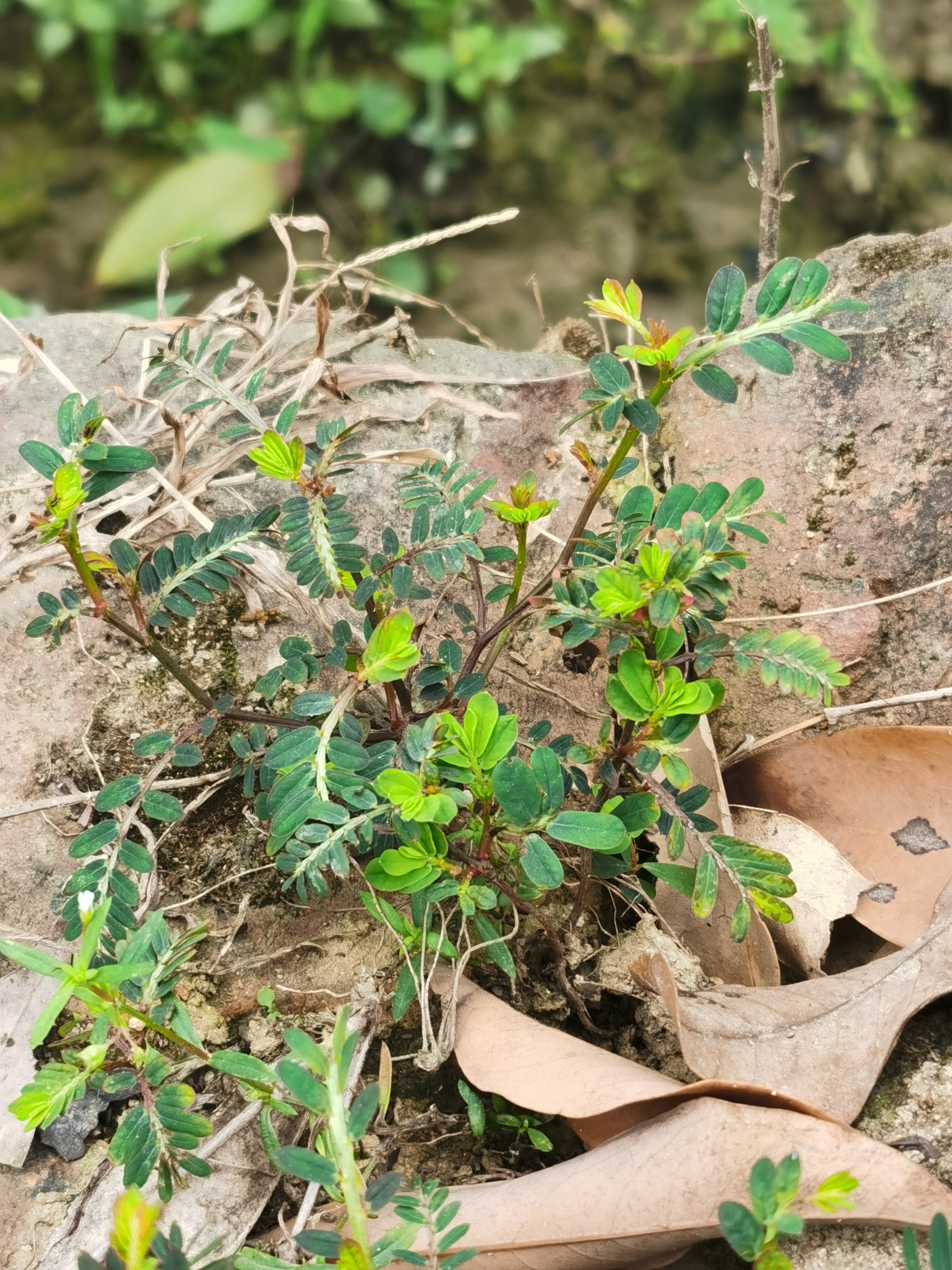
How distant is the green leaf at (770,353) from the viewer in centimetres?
142

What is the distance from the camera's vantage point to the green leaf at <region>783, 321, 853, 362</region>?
4.61 ft

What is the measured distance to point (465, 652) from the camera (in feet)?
6.14

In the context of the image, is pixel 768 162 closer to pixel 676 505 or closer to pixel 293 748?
pixel 676 505

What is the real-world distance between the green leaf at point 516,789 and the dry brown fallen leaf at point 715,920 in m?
0.30

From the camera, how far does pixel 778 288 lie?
143 cm

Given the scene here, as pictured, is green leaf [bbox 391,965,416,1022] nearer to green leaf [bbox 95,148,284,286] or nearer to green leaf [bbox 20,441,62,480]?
green leaf [bbox 20,441,62,480]

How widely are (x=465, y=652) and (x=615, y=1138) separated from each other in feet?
2.62

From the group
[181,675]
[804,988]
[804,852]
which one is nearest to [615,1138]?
[804,988]

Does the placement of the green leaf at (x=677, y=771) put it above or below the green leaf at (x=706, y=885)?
above

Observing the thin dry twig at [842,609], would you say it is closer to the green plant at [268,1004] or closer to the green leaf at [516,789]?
the green leaf at [516,789]

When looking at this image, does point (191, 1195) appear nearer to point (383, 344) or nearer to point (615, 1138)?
point (615, 1138)

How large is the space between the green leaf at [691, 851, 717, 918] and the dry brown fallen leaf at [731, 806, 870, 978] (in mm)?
264

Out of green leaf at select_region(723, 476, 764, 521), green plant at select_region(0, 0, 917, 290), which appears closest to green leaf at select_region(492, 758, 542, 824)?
green leaf at select_region(723, 476, 764, 521)

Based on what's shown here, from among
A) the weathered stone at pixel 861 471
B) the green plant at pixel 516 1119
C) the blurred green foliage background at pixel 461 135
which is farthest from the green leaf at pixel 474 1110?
the blurred green foliage background at pixel 461 135
